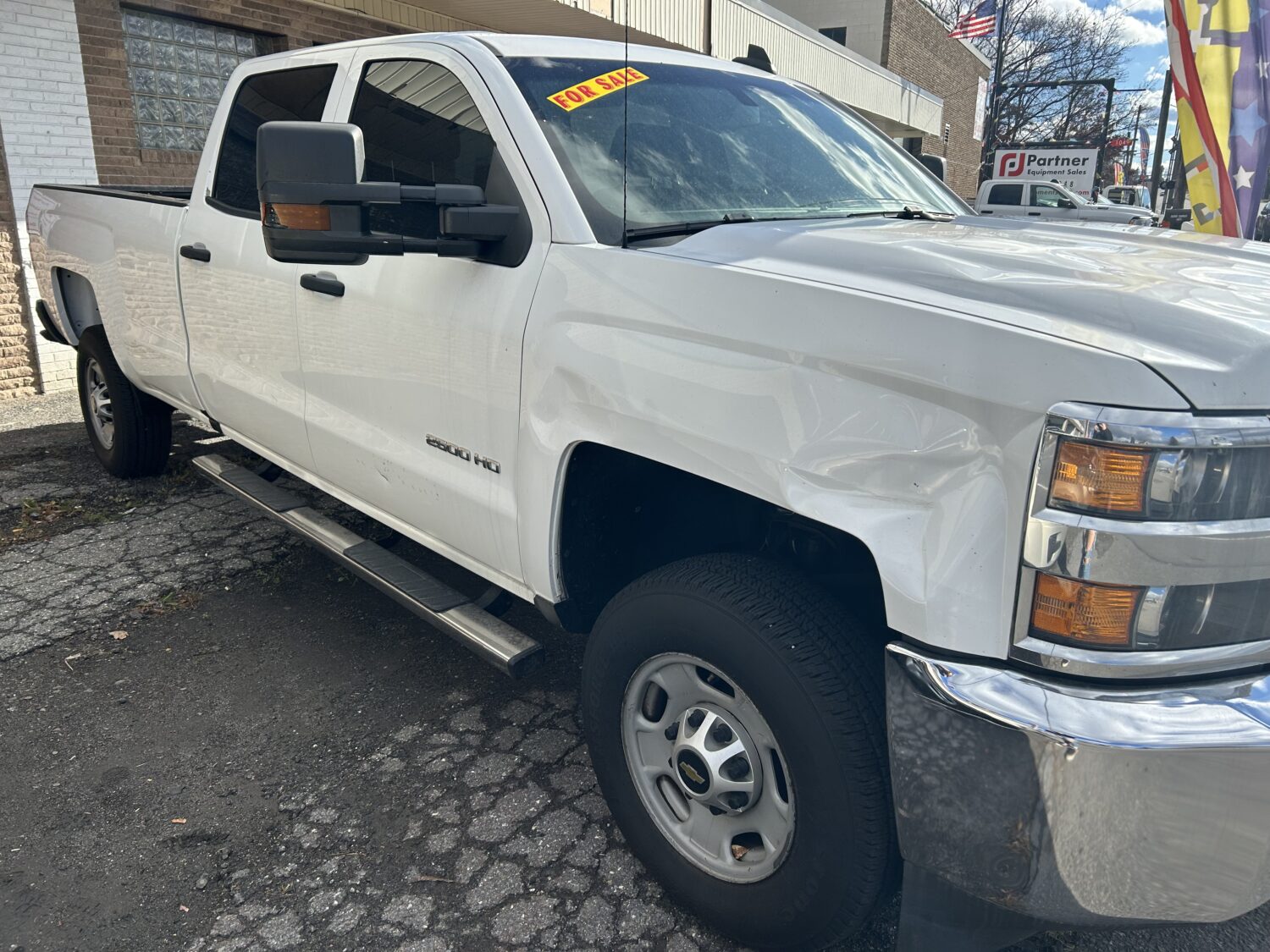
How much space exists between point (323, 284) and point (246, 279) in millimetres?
683

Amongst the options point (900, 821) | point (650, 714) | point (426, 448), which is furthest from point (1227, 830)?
point (426, 448)

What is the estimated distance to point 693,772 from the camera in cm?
222

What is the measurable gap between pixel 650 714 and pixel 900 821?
2.47 feet

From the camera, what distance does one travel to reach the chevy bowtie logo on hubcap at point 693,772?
219 cm

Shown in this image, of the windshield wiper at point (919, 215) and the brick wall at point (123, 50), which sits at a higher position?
the brick wall at point (123, 50)

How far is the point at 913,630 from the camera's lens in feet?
5.59

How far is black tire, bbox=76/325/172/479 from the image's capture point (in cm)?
514

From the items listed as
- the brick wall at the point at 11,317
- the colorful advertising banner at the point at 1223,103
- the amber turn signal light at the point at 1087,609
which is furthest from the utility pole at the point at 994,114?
the amber turn signal light at the point at 1087,609

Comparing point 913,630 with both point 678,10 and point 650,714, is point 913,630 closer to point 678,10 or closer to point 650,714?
point 650,714

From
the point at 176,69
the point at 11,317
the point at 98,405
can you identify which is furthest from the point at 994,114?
the point at 98,405

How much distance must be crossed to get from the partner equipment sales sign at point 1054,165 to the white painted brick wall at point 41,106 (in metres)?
27.6

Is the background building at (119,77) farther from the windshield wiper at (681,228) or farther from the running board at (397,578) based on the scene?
the windshield wiper at (681,228)

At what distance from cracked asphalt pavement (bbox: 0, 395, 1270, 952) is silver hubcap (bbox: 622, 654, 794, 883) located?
0.26m

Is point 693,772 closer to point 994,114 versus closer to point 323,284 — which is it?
point 323,284
